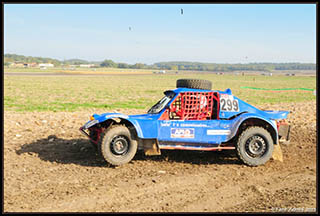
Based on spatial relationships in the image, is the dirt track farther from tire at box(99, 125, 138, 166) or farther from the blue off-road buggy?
the blue off-road buggy

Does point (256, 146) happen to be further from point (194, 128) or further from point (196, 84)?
point (196, 84)

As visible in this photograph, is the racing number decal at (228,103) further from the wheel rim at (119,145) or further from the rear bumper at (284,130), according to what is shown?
the wheel rim at (119,145)

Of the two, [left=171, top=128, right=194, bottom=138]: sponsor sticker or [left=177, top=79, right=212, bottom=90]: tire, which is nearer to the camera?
[left=171, top=128, right=194, bottom=138]: sponsor sticker

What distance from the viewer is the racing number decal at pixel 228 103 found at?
8.00 metres

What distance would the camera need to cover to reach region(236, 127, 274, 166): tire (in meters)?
7.73

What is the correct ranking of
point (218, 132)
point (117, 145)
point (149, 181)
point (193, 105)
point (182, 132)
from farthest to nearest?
point (193, 105) < point (218, 132) < point (182, 132) < point (117, 145) < point (149, 181)

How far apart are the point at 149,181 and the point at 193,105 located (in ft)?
7.38

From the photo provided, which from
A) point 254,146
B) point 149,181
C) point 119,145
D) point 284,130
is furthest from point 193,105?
point 284,130

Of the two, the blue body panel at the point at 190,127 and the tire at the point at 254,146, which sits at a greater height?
the blue body panel at the point at 190,127

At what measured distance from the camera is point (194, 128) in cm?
766

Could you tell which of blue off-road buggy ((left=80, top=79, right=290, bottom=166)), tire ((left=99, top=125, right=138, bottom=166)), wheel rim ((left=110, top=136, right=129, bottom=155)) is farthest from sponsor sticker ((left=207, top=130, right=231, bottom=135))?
wheel rim ((left=110, top=136, right=129, bottom=155))

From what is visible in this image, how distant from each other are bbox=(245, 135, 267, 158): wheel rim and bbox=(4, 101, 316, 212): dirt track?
33cm

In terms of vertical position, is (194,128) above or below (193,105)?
below

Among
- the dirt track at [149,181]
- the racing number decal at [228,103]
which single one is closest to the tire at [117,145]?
the dirt track at [149,181]
